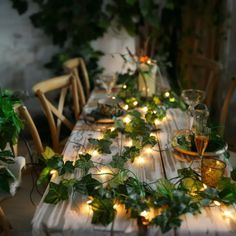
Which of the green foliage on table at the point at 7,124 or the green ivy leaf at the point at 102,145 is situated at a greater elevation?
the green foliage on table at the point at 7,124

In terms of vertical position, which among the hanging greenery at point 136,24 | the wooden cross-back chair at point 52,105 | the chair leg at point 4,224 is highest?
the hanging greenery at point 136,24

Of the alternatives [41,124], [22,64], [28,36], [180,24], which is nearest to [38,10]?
[28,36]

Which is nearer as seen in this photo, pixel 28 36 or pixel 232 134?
pixel 232 134

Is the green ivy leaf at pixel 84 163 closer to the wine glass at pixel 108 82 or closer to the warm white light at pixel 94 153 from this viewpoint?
the warm white light at pixel 94 153

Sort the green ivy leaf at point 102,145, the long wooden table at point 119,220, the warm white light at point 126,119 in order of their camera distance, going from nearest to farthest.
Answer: the long wooden table at point 119,220
the green ivy leaf at point 102,145
the warm white light at point 126,119

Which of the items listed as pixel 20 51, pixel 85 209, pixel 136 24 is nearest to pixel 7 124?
pixel 85 209

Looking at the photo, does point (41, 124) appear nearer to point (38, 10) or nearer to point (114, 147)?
point (38, 10)

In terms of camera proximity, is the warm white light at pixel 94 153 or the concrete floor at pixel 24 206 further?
the concrete floor at pixel 24 206

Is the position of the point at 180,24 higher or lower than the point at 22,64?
higher

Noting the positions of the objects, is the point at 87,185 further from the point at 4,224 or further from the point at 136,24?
the point at 136,24

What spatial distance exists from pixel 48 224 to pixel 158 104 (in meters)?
1.13

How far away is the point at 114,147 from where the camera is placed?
149cm

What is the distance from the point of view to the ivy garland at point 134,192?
98 cm

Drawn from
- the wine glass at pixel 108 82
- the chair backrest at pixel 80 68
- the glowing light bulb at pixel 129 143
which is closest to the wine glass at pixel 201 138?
the glowing light bulb at pixel 129 143
